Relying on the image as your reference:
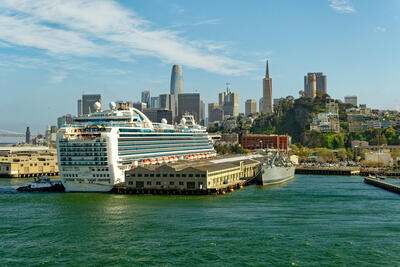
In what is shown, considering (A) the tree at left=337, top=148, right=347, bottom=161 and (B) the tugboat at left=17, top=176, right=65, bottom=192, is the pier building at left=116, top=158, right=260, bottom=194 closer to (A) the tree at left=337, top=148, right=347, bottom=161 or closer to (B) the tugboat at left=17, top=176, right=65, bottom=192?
(B) the tugboat at left=17, top=176, right=65, bottom=192

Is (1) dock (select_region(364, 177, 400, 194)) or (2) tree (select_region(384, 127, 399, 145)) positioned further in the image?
(2) tree (select_region(384, 127, 399, 145))

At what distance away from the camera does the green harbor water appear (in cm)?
3522

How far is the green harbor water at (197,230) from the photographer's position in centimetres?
3522

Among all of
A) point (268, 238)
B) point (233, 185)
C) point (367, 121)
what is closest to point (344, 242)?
point (268, 238)

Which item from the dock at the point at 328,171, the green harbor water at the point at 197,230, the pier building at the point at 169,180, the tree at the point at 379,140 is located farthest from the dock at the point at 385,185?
the tree at the point at 379,140

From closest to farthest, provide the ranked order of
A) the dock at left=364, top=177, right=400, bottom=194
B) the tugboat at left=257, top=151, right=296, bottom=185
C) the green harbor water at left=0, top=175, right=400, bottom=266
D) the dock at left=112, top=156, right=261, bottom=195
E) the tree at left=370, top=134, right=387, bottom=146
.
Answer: the green harbor water at left=0, top=175, right=400, bottom=266
the dock at left=112, top=156, right=261, bottom=195
the dock at left=364, top=177, right=400, bottom=194
the tugboat at left=257, top=151, right=296, bottom=185
the tree at left=370, top=134, right=387, bottom=146

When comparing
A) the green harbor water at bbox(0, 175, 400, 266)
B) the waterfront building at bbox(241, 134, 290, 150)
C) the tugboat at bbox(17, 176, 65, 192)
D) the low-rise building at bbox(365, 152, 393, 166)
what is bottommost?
the green harbor water at bbox(0, 175, 400, 266)

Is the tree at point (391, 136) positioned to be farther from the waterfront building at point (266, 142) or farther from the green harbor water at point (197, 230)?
the green harbor water at point (197, 230)

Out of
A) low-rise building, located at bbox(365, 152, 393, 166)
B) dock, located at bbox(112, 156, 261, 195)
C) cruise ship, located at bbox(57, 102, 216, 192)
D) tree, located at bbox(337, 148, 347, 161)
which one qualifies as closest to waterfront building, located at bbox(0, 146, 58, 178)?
cruise ship, located at bbox(57, 102, 216, 192)

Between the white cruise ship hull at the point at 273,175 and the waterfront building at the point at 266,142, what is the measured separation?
78.3 meters

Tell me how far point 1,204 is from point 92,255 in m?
28.4

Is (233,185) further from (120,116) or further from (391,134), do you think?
(391,134)

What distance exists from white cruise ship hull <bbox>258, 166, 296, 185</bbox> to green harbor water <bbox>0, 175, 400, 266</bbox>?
56.3 ft

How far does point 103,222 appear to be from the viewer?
154 feet
